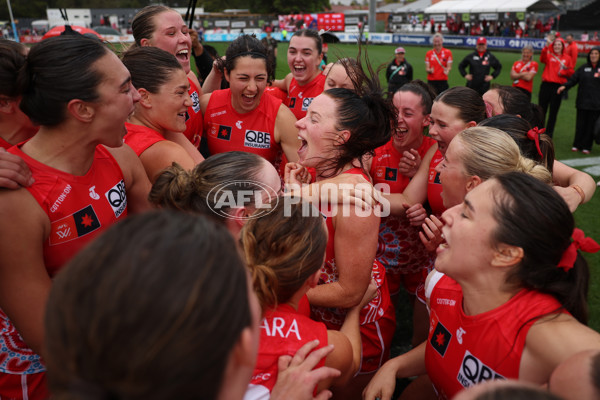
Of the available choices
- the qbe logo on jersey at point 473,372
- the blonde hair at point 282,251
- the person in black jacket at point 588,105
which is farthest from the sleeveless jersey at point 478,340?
the person in black jacket at point 588,105

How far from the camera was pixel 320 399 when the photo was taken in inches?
61.4

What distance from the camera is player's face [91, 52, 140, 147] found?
76.1 inches

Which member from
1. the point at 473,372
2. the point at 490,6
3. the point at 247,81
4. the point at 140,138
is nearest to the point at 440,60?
the point at 247,81

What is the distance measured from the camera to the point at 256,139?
3.87 m

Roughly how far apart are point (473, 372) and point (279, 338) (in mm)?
792

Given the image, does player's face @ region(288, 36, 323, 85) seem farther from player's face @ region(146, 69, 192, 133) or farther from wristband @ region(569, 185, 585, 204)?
wristband @ region(569, 185, 585, 204)

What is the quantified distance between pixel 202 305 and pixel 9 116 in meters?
2.27

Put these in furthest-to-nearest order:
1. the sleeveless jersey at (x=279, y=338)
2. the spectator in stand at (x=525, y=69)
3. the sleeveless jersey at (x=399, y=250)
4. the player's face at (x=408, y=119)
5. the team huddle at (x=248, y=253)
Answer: the spectator in stand at (x=525, y=69), the player's face at (x=408, y=119), the sleeveless jersey at (x=399, y=250), the sleeveless jersey at (x=279, y=338), the team huddle at (x=248, y=253)

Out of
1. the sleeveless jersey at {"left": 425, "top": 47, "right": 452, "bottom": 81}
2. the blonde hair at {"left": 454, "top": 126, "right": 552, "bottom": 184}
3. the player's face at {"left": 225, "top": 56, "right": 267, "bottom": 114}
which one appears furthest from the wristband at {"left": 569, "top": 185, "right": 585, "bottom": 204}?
the sleeveless jersey at {"left": 425, "top": 47, "right": 452, "bottom": 81}

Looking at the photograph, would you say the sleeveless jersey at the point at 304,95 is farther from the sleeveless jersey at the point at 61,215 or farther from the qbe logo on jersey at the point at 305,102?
the sleeveless jersey at the point at 61,215

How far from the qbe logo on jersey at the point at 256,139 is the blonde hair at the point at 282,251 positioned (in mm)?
2202

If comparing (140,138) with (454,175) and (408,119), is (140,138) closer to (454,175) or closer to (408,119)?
(454,175)

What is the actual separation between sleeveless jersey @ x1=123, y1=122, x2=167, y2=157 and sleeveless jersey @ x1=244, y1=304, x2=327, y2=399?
4.97 ft

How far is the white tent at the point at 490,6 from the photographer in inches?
1249
